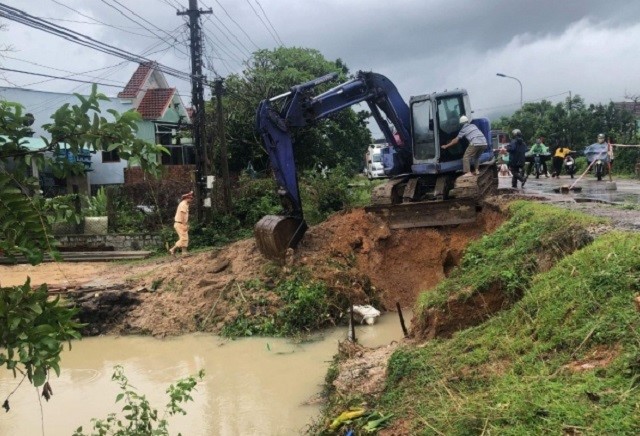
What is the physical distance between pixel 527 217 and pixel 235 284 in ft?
18.1

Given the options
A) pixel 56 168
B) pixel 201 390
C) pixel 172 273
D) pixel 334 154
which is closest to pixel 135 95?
pixel 334 154

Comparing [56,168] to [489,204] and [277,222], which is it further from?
[489,204]

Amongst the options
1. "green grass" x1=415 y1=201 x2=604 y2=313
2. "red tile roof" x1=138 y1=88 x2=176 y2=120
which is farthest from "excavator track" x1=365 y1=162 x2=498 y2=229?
"red tile roof" x1=138 y1=88 x2=176 y2=120

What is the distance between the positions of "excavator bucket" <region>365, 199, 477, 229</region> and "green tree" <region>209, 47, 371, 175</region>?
12094 mm

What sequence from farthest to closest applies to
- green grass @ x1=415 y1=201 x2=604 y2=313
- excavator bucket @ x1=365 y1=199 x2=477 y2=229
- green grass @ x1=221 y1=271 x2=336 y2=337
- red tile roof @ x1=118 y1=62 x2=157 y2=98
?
red tile roof @ x1=118 y1=62 x2=157 y2=98
excavator bucket @ x1=365 y1=199 x2=477 y2=229
green grass @ x1=221 y1=271 x2=336 y2=337
green grass @ x1=415 y1=201 x2=604 y2=313

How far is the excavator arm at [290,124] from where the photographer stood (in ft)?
36.2

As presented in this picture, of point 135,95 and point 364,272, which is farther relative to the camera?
point 135,95

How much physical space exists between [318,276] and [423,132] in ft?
13.9

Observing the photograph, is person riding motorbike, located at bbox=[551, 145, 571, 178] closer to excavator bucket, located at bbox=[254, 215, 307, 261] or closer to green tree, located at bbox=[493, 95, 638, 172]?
green tree, located at bbox=[493, 95, 638, 172]

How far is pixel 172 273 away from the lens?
479 inches

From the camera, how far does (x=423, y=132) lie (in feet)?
41.2

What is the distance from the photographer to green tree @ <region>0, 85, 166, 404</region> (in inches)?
86.9

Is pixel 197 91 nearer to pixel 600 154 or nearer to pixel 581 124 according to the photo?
pixel 600 154

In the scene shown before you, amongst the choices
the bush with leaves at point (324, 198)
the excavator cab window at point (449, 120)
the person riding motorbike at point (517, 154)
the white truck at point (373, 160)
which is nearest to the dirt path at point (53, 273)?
the bush with leaves at point (324, 198)
